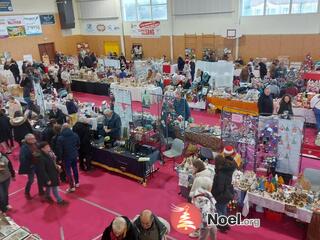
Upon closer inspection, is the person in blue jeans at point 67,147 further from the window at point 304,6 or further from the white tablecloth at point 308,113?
the window at point 304,6

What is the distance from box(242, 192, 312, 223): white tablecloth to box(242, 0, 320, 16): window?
1172 cm

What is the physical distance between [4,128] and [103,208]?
3.94 meters

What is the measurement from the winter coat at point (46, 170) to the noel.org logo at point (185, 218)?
7.70 feet

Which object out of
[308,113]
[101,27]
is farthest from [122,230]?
[101,27]

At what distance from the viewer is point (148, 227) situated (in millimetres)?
3887

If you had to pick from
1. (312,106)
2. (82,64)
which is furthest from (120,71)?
(312,106)

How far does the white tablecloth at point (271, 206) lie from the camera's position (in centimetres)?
Answer: 500

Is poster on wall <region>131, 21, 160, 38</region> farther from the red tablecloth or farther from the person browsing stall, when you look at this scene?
the person browsing stall

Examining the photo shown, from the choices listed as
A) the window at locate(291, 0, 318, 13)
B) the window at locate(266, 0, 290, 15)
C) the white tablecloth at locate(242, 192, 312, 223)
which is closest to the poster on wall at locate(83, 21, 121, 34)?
the window at locate(266, 0, 290, 15)

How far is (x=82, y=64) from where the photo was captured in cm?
1844

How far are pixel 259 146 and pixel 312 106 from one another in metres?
3.52

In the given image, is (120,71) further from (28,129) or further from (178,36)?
(28,129)

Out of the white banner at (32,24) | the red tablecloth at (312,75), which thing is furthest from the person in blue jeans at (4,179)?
the white banner at (32,24)

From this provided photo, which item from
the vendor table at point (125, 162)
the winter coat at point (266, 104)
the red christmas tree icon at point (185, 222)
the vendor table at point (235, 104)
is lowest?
the red christmas tree icon at point (185, 222)
